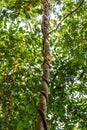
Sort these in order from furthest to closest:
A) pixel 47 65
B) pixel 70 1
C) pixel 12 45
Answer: pixel 70 1 → pixel 12 45 → pixel 47 65

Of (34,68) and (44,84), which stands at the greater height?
(34,68)

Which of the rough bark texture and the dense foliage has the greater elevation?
the dense foliage

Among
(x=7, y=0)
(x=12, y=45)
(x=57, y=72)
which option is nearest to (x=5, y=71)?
(x=12, y=45)

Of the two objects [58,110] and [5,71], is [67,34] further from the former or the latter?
[58,110]

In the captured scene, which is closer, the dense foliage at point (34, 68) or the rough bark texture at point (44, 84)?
the rough bark texture at point (44, 84)

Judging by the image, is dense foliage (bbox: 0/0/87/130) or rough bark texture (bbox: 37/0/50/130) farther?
dense foliage (bbox: 0/0/87/130)

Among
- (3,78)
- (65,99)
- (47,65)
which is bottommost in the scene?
(47,65)

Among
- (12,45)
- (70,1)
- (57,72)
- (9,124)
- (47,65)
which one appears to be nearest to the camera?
(47,65)

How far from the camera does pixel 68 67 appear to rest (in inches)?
370

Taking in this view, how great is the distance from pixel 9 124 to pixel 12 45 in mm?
2771

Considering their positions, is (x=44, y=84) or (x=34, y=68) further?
(x=34, y=68)

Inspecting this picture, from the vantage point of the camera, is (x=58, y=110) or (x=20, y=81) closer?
(x=58, y=110)

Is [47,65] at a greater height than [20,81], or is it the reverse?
[20,81]

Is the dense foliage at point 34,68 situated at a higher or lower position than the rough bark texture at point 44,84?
higher
